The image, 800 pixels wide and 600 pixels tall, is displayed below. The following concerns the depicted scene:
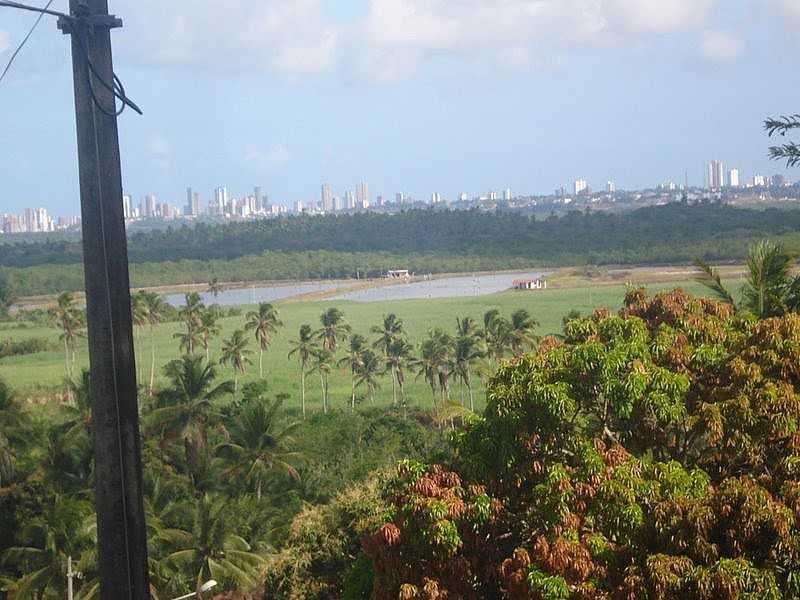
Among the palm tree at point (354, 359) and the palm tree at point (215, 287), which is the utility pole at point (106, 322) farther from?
the palm tree at point (215, 287)

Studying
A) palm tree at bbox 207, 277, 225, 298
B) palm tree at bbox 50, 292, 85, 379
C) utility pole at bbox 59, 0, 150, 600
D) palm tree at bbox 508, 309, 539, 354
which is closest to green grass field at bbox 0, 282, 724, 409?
palm tree at bbox 50, 292, 85, 379

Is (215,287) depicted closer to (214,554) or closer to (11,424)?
(11,424)

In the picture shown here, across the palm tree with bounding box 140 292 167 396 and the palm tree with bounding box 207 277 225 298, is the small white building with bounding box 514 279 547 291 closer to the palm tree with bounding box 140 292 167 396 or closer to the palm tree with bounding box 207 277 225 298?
the palm tree with bounding box 207 277 225 298

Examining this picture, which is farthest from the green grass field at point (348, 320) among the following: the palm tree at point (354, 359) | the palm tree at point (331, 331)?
the palm tree at point (331, 331)

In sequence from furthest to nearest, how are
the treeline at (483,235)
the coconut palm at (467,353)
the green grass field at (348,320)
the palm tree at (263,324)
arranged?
1. the treeline at (483,235)
2. the palm tree at (263,324)
3. the green grass field at (348,320)
4. the coconut palm at (467,353)

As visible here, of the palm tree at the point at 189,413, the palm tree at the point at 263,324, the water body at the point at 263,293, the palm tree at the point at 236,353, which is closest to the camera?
the palm tree at the point at 189,413

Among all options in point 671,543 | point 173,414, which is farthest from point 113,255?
point 173,414
